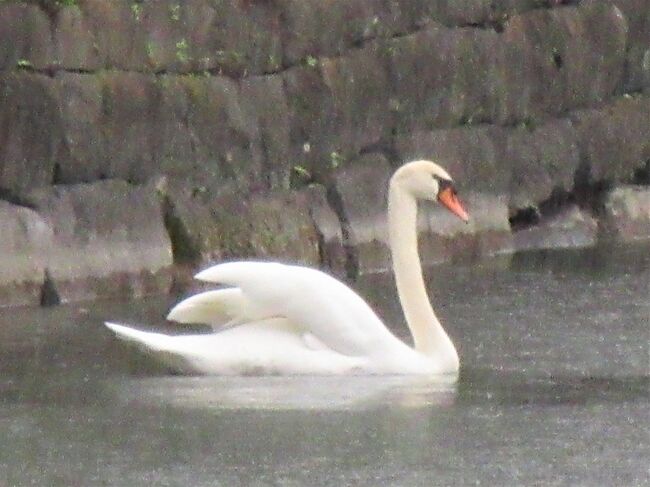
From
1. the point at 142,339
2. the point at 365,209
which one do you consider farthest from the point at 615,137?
the point at 142,339

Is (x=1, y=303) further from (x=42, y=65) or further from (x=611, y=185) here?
(x=611, y=185)

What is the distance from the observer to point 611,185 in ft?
63.4

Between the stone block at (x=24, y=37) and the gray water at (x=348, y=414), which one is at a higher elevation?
the stone block at (x=24, y=37)

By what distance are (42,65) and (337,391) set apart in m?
4.55

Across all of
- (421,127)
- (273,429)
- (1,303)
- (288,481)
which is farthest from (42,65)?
(288,481)

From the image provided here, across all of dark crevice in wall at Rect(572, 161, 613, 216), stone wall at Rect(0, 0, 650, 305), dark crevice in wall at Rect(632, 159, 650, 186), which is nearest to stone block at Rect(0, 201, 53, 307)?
stone wall at Rect(0, 0, 650, 305)

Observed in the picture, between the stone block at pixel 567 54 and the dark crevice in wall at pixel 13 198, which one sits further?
the stone block at pixel 567 54

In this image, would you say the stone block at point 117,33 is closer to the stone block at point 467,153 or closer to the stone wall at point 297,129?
the stone wall at point 297,129

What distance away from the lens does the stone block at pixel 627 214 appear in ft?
61.4

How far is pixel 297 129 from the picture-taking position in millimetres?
15961

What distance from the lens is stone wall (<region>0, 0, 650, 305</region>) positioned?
45.9 feet

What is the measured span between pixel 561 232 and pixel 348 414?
30.1ft

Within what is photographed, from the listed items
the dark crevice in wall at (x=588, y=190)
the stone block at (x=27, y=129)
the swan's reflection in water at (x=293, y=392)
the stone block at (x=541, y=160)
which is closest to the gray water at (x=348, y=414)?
the swan's reflection in water at (x=293, y=392)

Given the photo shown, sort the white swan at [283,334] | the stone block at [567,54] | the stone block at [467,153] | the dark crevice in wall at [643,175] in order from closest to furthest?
the white swan at [283,334], the stone block at [467,153], the stone block at [567,54], the dark crevice in wall at [643,175]
